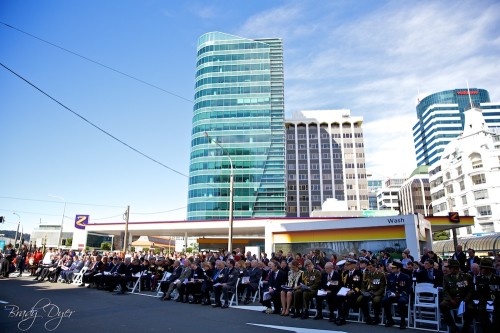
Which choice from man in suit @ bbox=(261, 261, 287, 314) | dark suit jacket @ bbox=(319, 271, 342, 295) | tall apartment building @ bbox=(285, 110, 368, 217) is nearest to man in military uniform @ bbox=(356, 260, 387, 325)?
dark suit jacket @ bbox=(319, 271, 342, 295)

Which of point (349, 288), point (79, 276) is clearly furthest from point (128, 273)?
point (349, 288)

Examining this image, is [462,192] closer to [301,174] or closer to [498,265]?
[301,174]

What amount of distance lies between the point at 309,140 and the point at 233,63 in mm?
38864

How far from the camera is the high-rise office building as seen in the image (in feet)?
413

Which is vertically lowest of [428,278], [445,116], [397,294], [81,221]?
[397,294]

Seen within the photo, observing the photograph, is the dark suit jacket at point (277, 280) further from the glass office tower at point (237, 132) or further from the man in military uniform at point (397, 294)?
the glass office tower at point (237, 132)

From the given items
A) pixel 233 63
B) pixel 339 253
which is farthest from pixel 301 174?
pixel 339 253

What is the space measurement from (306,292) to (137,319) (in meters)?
4.76

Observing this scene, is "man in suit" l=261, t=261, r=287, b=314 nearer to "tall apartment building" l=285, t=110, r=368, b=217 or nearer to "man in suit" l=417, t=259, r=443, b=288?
"man in suit" l=417, t=259, r=443, b=288

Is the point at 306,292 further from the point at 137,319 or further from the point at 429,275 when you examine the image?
the point at 137,319

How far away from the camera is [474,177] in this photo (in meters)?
69.6

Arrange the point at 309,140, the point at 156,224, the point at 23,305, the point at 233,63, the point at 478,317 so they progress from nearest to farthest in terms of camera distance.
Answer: the point at 478,317, the point at 23,305, the point at 156,224, the point at 233,63, the point at 309,140

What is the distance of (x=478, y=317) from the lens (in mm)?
7516
